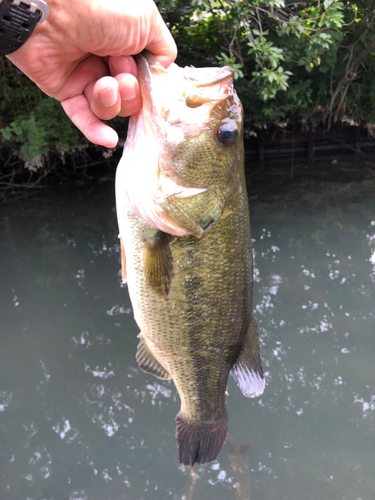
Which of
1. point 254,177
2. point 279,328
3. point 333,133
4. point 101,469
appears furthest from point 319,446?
point 333,133

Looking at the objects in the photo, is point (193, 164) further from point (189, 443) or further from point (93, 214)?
point (93, 214)

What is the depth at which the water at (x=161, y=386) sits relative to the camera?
3.07 m

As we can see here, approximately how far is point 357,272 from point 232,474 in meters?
3.13

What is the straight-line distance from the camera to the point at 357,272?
5.25 m

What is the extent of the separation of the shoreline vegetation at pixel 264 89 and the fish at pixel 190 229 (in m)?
4.19

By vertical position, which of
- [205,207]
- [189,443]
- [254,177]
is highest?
[205,207]

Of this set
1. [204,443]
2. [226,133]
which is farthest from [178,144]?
[204,443]

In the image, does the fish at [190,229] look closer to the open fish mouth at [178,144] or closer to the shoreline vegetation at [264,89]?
the open fish mouth at [178,144]

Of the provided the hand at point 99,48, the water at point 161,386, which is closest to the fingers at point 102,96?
the hand at point 99,48

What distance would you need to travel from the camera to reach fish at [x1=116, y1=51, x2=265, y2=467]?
4.50ft

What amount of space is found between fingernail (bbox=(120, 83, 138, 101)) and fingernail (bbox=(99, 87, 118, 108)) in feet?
0.09

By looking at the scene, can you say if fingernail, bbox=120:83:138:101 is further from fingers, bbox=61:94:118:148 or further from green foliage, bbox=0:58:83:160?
green foliage, bbox=0:58:83:160

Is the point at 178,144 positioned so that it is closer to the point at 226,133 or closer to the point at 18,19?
the point at 226,133

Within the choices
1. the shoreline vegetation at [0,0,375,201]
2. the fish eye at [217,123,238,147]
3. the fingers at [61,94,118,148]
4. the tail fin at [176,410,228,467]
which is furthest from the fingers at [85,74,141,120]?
the shoreline vegetation at [0,0,375,201]
